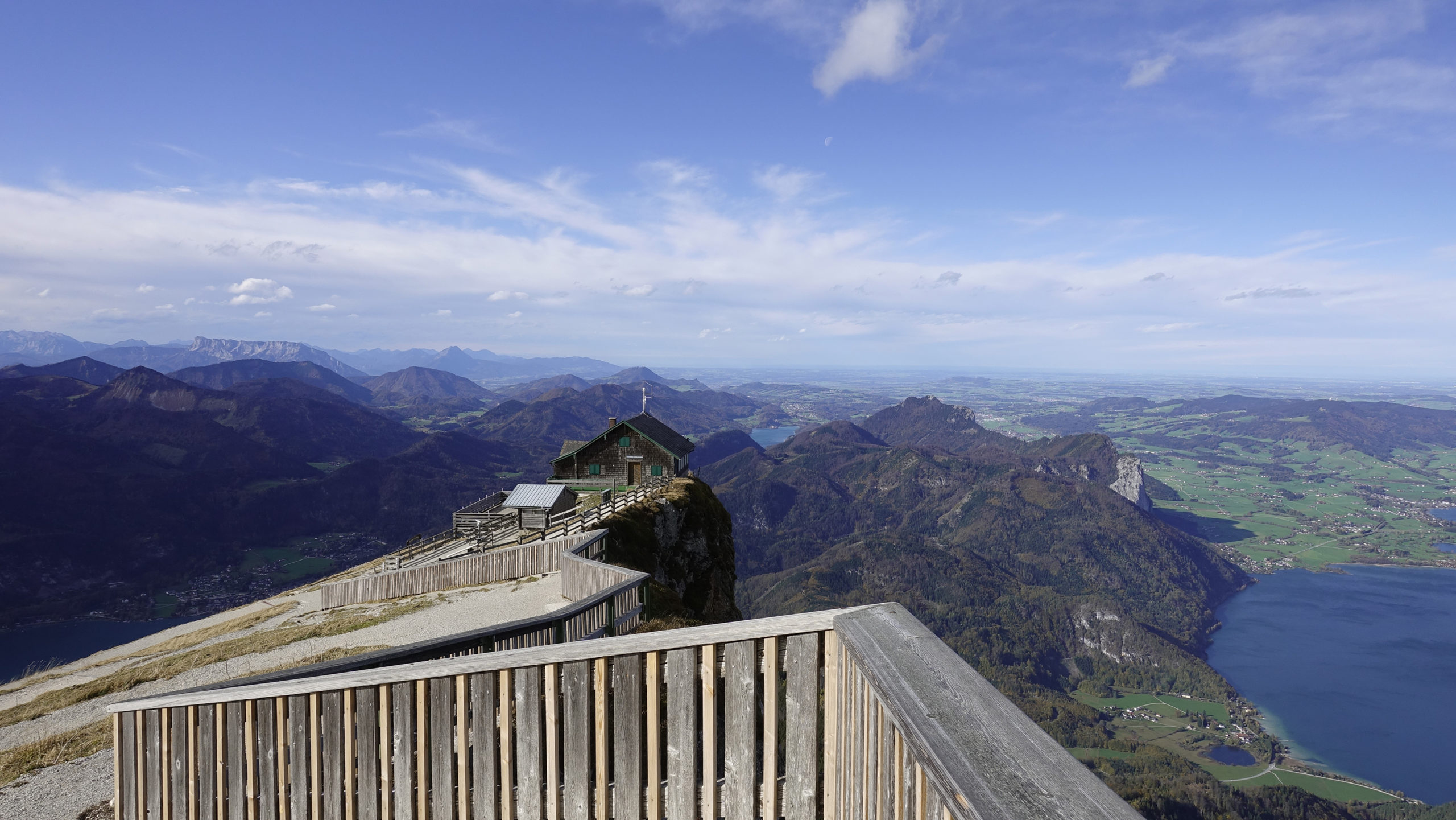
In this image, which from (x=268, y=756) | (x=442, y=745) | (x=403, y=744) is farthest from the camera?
(x=268, y=756)

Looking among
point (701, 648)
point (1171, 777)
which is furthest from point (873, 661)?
point (1171, 777)

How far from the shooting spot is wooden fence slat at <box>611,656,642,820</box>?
418 centimetres

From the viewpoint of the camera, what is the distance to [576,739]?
4.45 metres

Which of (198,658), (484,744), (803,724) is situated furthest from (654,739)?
(198,658)

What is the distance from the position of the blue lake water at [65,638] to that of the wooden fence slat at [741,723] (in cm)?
13114

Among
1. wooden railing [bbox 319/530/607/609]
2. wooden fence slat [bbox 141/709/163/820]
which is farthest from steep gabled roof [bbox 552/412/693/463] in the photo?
wooden fence slat [bbox 141/709/163/820]

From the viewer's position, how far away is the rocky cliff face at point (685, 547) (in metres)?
25.7

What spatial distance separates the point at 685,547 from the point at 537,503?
301 inches

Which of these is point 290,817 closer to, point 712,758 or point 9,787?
point 712,758

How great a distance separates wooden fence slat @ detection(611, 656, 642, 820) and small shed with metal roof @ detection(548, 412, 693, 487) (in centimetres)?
3815

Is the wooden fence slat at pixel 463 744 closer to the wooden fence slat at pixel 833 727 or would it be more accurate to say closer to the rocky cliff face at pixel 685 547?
the wooden fence slat at pixel 833 727

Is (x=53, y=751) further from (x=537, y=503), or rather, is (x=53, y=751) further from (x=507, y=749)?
(x=537, y=503)

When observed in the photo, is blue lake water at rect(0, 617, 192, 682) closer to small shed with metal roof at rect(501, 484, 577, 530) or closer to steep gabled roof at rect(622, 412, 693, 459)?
steep gabled roof at rect(622, 412, 693, 459)

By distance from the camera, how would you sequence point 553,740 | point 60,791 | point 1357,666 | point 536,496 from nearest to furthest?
point 553,740
point 60,791
point 536,496
point 1357,666
